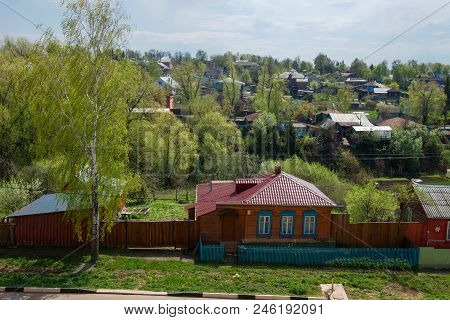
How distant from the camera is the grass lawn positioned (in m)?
16.0

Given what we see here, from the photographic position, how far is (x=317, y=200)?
2102 centimetres

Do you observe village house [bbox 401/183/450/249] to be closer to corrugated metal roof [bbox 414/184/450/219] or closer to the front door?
corrugated metal roof [bbox 414/184/450/219]

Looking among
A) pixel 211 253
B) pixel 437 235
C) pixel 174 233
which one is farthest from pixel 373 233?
pixel 174 233

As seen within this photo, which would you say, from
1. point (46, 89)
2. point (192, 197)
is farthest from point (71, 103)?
point (192, 197)

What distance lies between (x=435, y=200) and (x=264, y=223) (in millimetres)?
8353

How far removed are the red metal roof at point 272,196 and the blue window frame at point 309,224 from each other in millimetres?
579

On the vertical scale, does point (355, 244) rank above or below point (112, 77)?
below

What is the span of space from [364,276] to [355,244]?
3.31 meters

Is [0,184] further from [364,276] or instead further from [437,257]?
[437,257]

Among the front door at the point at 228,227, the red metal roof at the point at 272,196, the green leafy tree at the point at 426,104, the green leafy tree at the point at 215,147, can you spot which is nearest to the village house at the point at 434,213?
the red metal roof at the point at 272,196

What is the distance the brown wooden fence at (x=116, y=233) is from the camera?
65.8ft

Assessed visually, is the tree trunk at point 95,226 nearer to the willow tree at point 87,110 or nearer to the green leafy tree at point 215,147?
the willow tree at point 87,110

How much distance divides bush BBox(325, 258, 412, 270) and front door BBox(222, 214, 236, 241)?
4570 mm

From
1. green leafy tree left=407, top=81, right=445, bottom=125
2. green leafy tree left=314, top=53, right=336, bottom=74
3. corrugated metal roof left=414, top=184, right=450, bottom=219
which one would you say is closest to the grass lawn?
corrugated metal roof left=414, top=184, right=450, bottom=219
